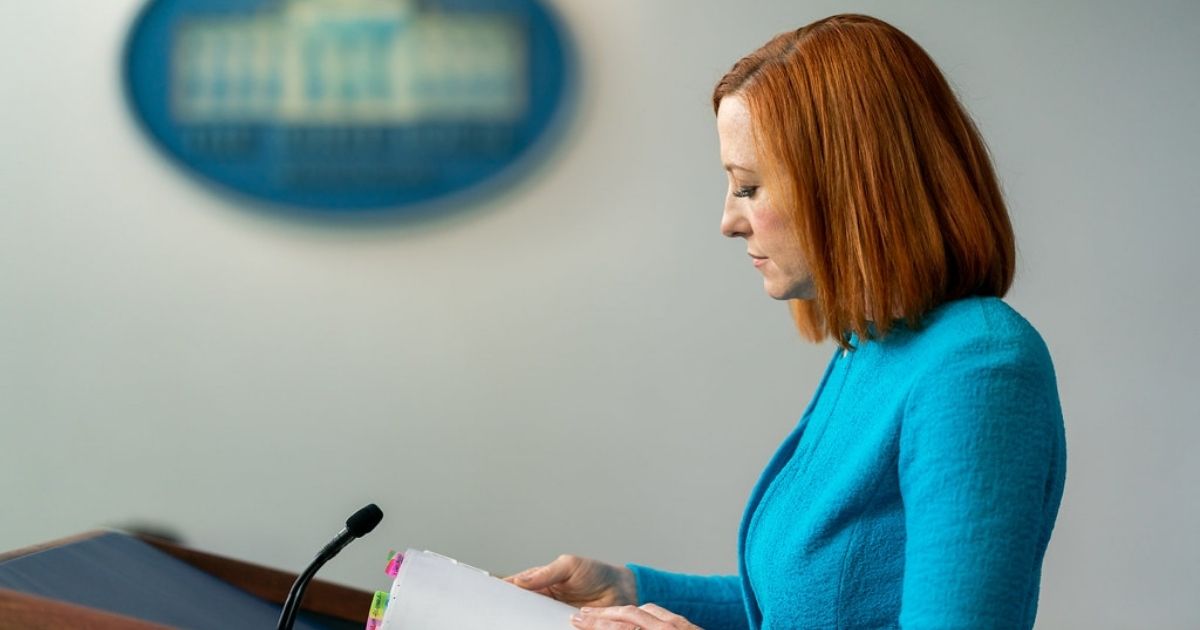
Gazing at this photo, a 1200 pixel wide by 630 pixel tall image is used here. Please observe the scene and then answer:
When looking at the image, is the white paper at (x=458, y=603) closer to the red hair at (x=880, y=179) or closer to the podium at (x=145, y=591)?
the podium at (x=145, y=591)

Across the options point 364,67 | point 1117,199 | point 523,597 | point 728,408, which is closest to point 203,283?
point 364,67

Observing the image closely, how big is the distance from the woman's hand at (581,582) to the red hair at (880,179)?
50 cm

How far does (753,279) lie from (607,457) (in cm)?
53

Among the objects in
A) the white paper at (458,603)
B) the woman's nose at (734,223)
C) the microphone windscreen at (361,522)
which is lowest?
the white paper at (458,603)

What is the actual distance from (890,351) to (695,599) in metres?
0.50

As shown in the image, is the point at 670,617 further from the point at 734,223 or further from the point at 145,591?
the point at 145,591

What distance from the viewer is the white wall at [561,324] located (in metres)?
2.50

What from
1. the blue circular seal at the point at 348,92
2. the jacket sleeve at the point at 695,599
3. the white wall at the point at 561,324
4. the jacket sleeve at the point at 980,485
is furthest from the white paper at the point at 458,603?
the blue circular seal at the point at 348,92

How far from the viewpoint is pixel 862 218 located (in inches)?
39.9

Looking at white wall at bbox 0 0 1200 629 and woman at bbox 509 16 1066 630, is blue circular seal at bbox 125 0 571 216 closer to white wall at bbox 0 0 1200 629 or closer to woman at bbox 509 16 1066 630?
white wall at bbox 0 0 1200 629

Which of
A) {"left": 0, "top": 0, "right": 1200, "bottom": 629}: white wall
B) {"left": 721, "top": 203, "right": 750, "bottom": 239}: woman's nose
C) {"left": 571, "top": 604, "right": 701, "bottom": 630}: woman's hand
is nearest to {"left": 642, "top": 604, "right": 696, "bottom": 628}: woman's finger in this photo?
{"left": 571, "top": 604, "right": 701, "bottom": 630}: woman's hand

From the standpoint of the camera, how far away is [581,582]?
1.39m

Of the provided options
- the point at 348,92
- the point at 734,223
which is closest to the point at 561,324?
the point at 348,92

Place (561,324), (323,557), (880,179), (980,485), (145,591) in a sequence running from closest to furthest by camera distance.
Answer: (980,485) < (880,179) < (323,557) < (145,591) < (561,324)
